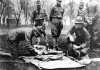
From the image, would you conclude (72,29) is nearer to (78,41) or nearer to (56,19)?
(78,41)

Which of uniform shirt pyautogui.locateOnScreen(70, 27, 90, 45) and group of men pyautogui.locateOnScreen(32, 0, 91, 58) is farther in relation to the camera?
uniform shirt pyautogui.locateOnScreen(70, 27, 90, 45)

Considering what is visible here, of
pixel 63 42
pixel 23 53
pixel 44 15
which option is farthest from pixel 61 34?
pixel 23 53

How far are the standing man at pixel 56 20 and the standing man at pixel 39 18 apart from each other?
1.04 ft

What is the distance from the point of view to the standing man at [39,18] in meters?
9.75

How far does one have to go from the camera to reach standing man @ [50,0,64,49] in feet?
32.7

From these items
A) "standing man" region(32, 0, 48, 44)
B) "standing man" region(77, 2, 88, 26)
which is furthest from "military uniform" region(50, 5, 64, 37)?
"standing man" region(77, 2, 88, 26)

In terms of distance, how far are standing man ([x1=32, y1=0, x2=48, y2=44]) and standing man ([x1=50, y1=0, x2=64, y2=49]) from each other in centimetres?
32

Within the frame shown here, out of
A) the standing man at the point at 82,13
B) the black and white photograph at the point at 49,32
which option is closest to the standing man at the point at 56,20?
the black and white photograph at the point at 49,32

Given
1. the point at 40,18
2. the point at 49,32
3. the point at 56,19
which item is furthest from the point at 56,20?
the point at 40,18

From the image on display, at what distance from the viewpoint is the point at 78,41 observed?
33.1ft

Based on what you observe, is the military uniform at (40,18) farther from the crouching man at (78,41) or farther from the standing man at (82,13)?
the standing man at (82,13)

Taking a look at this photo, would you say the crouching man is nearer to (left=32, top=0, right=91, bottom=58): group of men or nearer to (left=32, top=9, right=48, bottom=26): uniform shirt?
(left=32, top=0, right=91, bottom=58): group of men

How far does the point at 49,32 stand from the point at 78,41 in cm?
120

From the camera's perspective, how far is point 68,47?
10.0 metres
